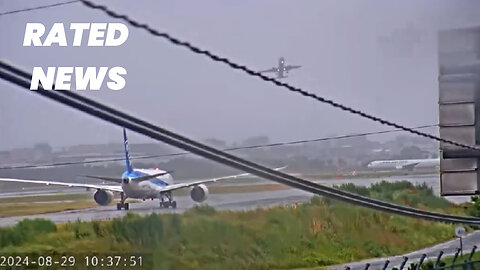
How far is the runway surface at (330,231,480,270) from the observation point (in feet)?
10.9

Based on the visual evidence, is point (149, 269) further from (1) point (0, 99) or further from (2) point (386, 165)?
(2) point (386, 165)

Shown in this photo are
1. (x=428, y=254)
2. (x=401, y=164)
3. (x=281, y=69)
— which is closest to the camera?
(x=281, y=69)

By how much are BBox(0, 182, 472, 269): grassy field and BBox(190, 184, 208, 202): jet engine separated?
1.6 inches

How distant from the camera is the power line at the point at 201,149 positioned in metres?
2.84

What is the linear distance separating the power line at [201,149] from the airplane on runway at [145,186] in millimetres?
95

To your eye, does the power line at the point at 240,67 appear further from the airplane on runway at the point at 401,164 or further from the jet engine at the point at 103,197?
the jet engine at the point at 103,197

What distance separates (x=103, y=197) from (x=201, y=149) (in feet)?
1.44

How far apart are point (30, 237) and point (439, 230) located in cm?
178

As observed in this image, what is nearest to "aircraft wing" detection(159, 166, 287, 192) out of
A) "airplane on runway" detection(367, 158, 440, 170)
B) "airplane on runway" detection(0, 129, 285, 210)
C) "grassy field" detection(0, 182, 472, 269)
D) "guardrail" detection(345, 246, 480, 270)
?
"airplane on runway" detection(0, 129, 285, 210)

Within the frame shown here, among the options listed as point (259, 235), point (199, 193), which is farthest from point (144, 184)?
point (259, 235)

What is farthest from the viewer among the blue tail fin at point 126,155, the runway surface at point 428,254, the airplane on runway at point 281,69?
the runway surface at point 428,254

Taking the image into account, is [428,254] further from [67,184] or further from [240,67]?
[67,184]

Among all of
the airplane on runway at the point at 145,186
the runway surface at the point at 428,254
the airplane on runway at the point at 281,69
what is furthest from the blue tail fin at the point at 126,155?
the runway surface at the point at 428,254

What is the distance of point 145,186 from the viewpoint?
10.2ft
